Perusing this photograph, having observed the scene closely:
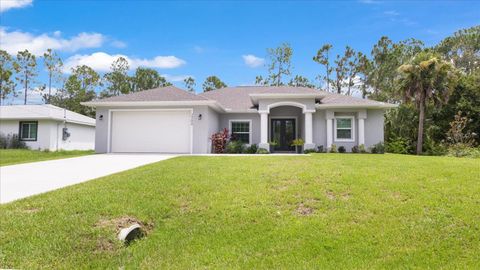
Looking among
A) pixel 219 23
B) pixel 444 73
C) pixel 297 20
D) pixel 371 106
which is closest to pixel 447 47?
pixel 444 73

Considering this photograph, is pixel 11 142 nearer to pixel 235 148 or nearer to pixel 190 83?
pixel 235 148

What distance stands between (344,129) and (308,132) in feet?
8.75

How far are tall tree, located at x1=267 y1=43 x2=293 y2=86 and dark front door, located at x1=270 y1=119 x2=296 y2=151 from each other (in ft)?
58.5

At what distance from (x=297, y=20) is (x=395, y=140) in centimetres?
1151

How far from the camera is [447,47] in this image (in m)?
35.8

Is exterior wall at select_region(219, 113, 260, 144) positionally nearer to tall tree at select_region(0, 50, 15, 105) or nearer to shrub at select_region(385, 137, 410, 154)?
shrub at select_region(385, 137, 410, 154)

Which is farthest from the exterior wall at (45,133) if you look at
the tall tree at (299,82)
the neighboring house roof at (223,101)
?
the tall tree at (299,82)

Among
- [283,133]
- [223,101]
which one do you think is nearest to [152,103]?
[223,101]

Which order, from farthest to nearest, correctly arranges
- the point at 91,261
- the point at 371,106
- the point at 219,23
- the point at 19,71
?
the point at 19,71
the point at 371,106
the point at 219,23
the point at 91,261

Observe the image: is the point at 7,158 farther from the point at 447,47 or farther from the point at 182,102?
the point at 447,47

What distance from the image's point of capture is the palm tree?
65.9 feet

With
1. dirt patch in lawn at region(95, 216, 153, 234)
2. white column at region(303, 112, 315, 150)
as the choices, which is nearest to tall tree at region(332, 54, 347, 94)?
white column at region(303, 112, 315, 150)

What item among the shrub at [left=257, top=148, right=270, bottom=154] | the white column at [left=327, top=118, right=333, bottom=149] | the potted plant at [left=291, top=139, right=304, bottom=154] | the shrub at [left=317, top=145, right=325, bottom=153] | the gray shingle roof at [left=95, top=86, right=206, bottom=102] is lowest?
the shrub at [left=257, top=148, right=270, bottom=154]

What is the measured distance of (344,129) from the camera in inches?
781
